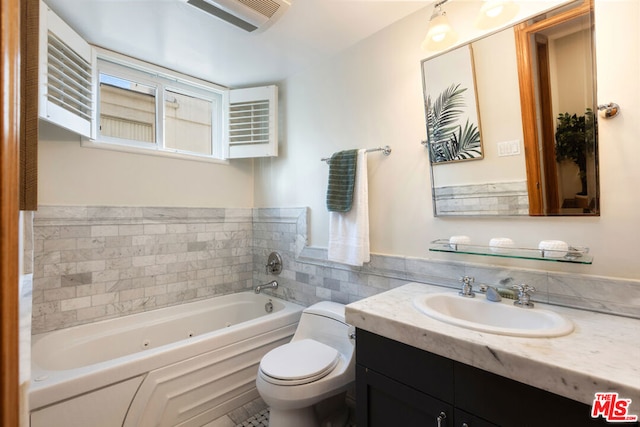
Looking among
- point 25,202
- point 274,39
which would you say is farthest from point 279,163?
point 25,202

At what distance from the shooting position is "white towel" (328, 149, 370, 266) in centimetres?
185

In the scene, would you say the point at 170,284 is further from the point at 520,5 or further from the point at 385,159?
the point at 520,5

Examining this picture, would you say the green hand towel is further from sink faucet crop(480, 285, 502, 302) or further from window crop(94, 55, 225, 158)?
window crop(94, 55, 225, 158)

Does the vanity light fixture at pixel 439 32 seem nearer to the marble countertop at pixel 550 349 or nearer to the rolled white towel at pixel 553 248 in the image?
the rolled white towel at pixel 553 248

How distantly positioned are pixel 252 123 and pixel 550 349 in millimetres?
2521

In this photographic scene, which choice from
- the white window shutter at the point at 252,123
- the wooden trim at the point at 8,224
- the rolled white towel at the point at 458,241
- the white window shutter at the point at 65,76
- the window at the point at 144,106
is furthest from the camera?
the white window shutter at the point at 252,123

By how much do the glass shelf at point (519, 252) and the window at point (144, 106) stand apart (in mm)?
1623

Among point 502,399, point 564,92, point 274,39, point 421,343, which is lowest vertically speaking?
point 502,399

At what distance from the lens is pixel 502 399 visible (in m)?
0.84

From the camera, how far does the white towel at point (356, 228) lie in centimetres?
185

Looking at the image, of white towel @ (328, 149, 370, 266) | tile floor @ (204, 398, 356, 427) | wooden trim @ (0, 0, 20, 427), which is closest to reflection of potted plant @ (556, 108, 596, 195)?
white towel @ (328, 149, 370, 266)

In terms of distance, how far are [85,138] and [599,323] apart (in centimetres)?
297

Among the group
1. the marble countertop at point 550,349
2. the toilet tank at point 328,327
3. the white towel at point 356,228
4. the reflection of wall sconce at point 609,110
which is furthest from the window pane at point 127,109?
the reflection of wall sconce at point 609,110

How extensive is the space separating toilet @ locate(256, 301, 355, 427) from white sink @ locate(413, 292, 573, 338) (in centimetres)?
59
